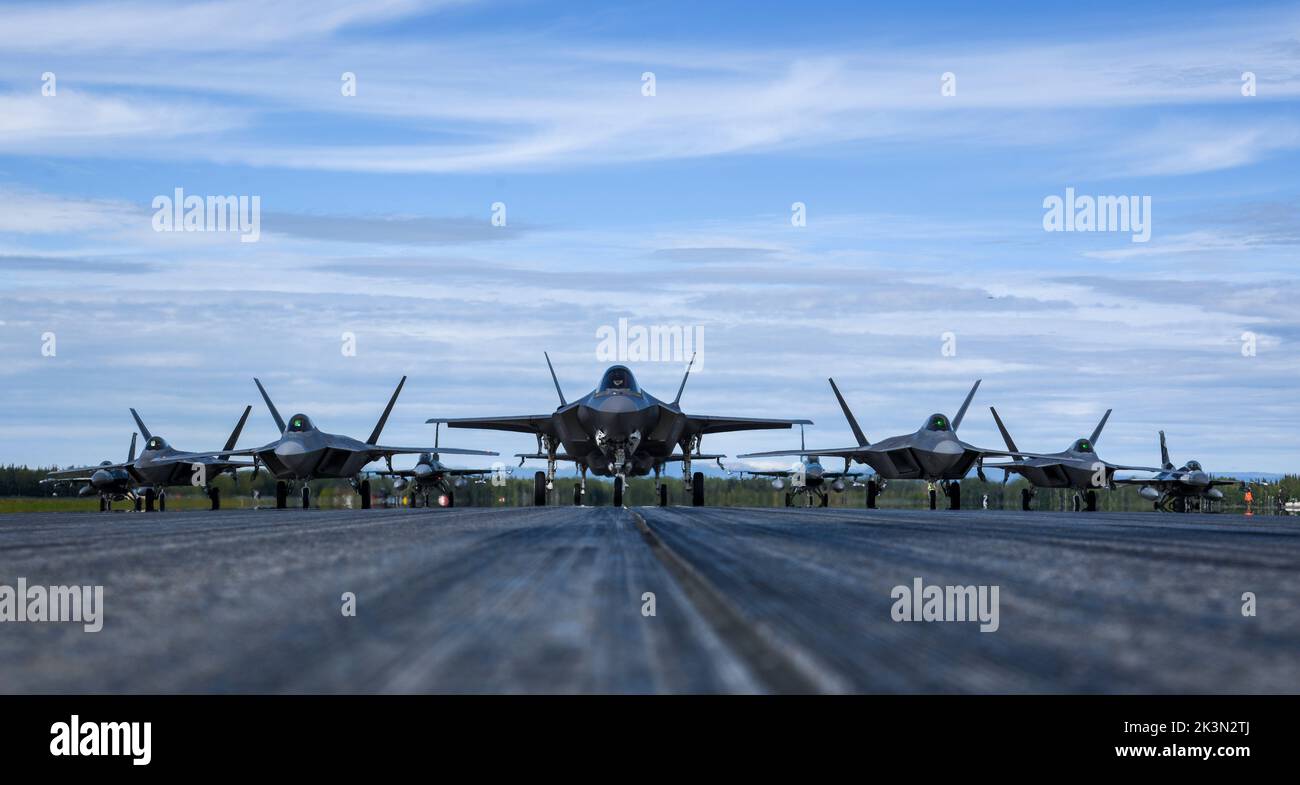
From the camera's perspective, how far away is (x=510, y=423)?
43531mm

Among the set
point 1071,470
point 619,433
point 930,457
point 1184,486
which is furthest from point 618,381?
point 1184,486

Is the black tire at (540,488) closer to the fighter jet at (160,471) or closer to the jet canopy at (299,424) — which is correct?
the jet canopy at (299,424)

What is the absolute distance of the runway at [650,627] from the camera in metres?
3.11

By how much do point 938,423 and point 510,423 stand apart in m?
15.0

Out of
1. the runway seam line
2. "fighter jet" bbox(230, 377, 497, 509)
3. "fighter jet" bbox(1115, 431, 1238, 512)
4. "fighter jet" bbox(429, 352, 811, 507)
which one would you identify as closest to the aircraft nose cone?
"fighter jet" bbox(429, 352, 811, 507)

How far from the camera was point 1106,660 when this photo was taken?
134 inches

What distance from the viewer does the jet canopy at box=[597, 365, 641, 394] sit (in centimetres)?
3381

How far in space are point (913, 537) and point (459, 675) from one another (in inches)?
340

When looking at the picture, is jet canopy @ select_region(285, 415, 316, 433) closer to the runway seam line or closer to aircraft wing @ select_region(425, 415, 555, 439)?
aircraft wing @ select_region(425, 415, 555, 439)

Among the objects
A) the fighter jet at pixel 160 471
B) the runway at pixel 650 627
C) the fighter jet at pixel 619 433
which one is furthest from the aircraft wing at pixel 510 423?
the runway at pixel 650 627

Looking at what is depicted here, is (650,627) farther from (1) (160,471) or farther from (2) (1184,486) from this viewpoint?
(2) (1184,486)

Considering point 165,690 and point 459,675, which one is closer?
point 165,690
